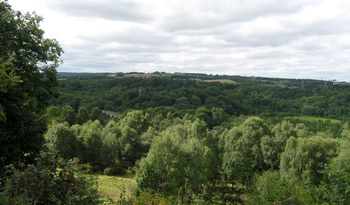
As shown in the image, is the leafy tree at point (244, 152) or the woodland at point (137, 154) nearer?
the woodland at point (137, 154)

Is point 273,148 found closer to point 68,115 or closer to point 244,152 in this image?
point 244,152

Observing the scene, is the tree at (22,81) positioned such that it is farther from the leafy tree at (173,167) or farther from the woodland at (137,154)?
the leafy tree at (173,167)

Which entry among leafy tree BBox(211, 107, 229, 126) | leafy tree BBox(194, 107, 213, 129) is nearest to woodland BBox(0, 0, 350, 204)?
leafy tree BBox(211, 107, 229, 126)

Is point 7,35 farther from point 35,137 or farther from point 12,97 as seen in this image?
point 35,137

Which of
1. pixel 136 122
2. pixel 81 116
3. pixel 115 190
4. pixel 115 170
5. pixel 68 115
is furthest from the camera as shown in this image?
pixel 81 116

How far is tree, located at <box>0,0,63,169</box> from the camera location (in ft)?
25.7

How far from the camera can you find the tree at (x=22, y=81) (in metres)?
7.85

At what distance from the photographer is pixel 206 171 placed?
27344 mm

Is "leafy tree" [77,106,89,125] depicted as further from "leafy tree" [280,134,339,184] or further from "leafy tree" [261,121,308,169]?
"leafy tree" [280,134,339,184]

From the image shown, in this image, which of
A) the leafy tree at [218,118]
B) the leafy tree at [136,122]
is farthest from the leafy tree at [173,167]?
the leafy tree at [218,118]

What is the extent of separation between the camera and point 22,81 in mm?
8016

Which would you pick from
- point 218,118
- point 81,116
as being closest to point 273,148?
point 218,118

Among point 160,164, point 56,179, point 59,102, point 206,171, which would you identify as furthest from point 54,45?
point 59,102

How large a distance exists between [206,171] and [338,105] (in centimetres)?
10192
